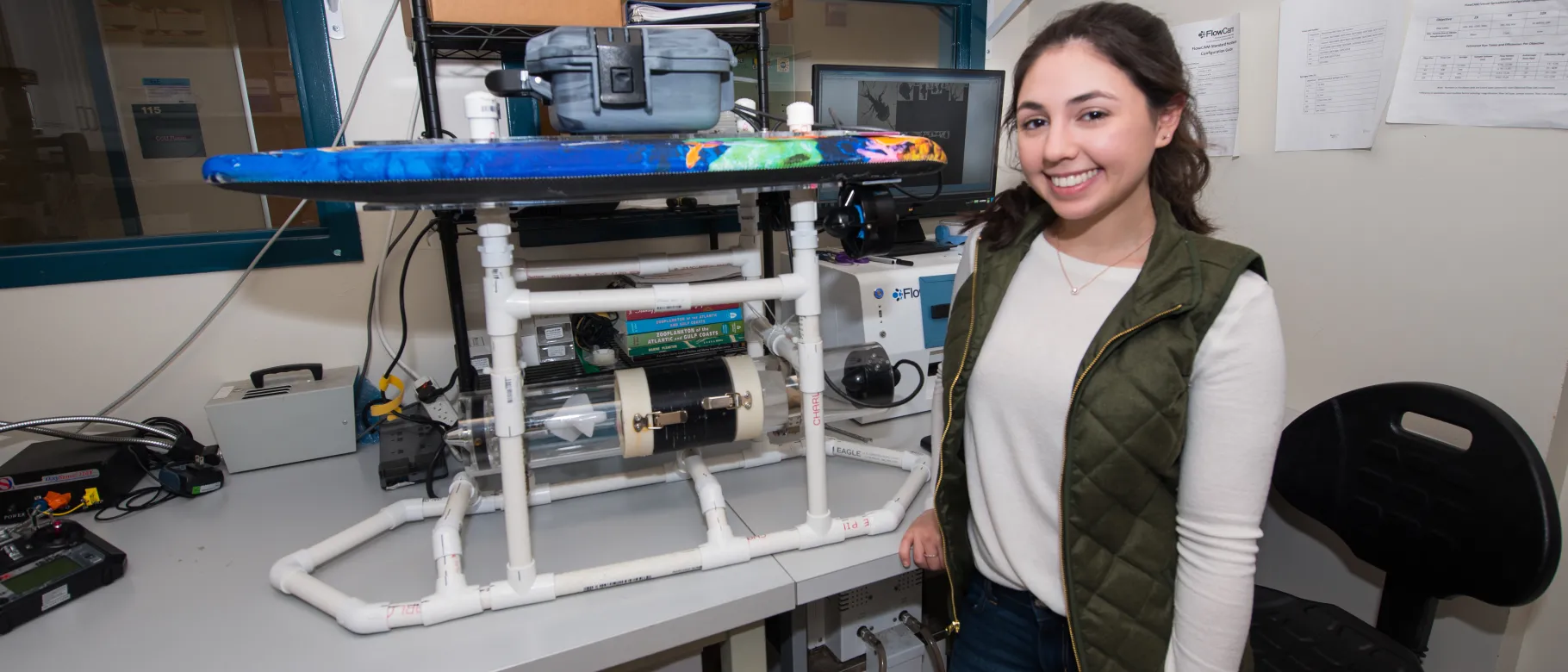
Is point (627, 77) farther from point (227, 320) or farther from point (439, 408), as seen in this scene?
point (227, 320)

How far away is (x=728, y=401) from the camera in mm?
1035

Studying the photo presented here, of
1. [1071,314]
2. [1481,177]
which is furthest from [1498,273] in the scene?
[1071,314]

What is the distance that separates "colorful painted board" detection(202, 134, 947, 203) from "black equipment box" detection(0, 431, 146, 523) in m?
0.76

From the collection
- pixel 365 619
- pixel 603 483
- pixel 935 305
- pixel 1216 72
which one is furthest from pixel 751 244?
pixel 1216 72

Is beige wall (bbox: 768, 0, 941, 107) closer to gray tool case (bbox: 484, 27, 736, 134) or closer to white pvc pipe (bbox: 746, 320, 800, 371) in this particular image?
white pvc pipe (bbox: 746, 320, 800, 371)

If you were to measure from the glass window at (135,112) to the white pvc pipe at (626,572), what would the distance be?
3.41 feet

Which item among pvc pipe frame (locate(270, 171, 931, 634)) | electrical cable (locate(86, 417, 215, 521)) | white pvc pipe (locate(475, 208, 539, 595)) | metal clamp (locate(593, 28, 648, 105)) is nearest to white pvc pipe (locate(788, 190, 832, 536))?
pvc pipe frame (locate(270, 171, 931, 634))

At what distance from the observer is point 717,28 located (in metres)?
1.40

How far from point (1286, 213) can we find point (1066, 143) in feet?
2.78

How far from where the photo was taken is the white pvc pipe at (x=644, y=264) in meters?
1.17

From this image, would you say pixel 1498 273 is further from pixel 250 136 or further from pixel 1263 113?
pixel 250 136

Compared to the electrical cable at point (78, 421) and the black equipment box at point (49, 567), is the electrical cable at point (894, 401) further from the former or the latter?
the electrical cable at point (78, 421)

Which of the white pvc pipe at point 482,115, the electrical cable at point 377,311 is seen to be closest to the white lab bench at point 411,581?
the electrical cable at point 377,311

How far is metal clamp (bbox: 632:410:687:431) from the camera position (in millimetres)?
1005
